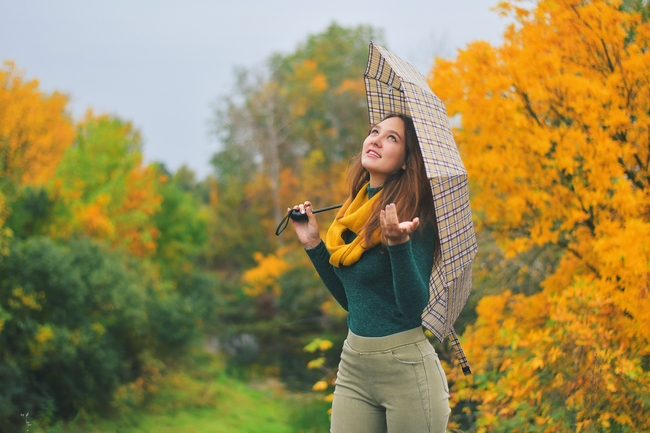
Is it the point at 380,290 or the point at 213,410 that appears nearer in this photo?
the point at 380,290

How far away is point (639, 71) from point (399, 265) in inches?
111

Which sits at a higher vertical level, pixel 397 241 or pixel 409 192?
pixel 409 192

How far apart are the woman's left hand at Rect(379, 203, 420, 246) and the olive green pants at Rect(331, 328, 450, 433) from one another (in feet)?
1.26

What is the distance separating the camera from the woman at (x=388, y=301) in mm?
1996

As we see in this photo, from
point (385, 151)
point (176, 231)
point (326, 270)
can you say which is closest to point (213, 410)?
point (176, 231)

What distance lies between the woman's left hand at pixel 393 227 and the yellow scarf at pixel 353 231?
0.23m

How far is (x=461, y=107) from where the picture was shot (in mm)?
4543

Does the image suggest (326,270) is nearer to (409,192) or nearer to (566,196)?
(409,192)

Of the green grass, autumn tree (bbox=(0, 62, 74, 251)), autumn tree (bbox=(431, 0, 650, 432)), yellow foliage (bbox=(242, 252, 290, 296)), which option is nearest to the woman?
autumn tree (bbox=(431, 0, 650, 432))

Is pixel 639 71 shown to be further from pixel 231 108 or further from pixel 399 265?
pixel 231 108

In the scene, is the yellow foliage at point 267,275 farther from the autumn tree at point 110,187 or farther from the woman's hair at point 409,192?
the woman's hair at point 409,192

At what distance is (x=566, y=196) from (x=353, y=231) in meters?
2.53

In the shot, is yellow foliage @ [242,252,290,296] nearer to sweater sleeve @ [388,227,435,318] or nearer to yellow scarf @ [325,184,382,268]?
yellow scarf @ [325,184,382,268]

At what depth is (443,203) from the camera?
2041 mm
